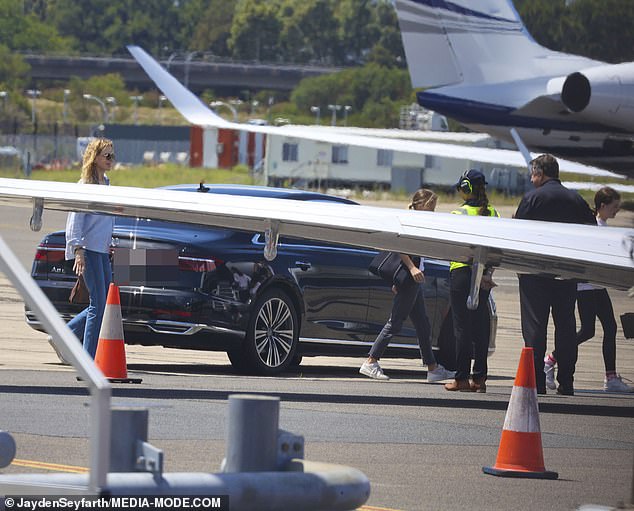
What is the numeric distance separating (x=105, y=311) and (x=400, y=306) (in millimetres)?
2756

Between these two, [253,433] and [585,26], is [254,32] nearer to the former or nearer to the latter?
[585,26]

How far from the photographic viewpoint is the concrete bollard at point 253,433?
477 centimetres

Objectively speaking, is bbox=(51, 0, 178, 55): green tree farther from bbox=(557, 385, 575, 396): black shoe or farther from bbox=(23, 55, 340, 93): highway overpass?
bbox=(557, 385, 575, 396): black shoe

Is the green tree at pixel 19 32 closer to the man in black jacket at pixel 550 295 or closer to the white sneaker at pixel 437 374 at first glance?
the white sneaker at pixel 437 374

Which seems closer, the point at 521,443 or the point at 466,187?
the point at 521,443

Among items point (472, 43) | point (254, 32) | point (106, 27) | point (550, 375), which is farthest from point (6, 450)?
point (106, 27)

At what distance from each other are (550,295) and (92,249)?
372 cm

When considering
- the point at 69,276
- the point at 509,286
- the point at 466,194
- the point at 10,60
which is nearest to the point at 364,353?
the point at 466,194

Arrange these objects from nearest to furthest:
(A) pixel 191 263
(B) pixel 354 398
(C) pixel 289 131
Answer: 1. (B) pixel 354 398
2. (A) pixel 191 263
3. (C) pixel 289 131

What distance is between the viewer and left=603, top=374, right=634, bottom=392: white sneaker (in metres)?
12.9

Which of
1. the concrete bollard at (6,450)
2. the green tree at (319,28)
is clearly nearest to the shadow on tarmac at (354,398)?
the concrete bollard at (6,450)

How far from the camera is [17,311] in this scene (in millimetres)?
17125

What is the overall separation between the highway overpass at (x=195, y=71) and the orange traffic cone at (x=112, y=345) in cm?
14422

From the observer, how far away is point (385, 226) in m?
10.2
